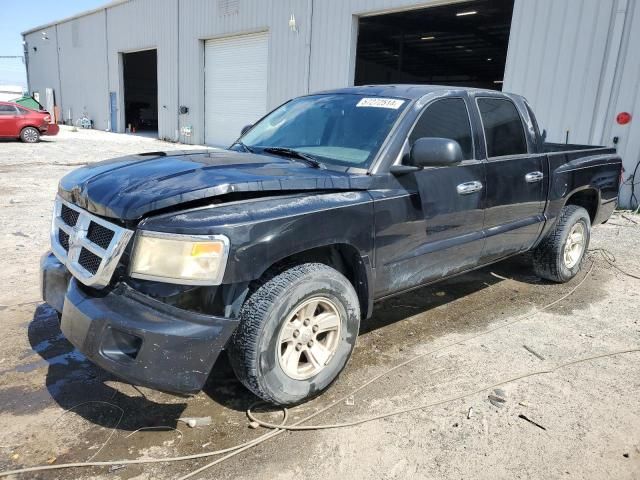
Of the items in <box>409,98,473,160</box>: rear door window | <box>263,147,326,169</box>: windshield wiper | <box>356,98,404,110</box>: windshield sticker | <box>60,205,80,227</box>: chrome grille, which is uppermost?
<box>356,98,404,110</box>: windshield sticker

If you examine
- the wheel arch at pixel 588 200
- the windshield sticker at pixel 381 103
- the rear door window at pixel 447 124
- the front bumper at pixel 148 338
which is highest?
the windshield sticker at pixel 381 103

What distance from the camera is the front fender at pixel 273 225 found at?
93.8 inches

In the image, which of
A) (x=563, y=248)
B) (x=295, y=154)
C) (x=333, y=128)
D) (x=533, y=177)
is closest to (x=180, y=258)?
(x=295, y=154)

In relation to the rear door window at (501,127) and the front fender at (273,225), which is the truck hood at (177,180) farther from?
the rear door window at (501,127)

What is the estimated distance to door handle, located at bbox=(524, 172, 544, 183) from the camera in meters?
4.34

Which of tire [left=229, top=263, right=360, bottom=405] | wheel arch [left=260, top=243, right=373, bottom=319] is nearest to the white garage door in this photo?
wheel arch [left=260, top=243, right=373, bottom=319]

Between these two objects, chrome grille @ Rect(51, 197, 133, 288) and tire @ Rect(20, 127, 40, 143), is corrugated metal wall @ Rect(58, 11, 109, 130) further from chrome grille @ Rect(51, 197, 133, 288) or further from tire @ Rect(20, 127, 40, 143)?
chrome grille @ Rect(51, 197, 133, 288)

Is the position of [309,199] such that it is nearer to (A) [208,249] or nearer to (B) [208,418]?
(A) [208,249]

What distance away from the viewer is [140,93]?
1437 inches

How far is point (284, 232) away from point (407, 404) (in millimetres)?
1300

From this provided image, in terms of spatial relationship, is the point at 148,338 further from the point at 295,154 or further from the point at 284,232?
the point at 295,154

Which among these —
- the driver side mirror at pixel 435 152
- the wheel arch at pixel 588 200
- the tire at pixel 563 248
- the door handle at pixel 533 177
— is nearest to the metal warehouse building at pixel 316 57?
the wheel arch at pixel 588 200

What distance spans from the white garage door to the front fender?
1596 centimetres

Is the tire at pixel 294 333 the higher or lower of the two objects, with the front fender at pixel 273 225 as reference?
lower
